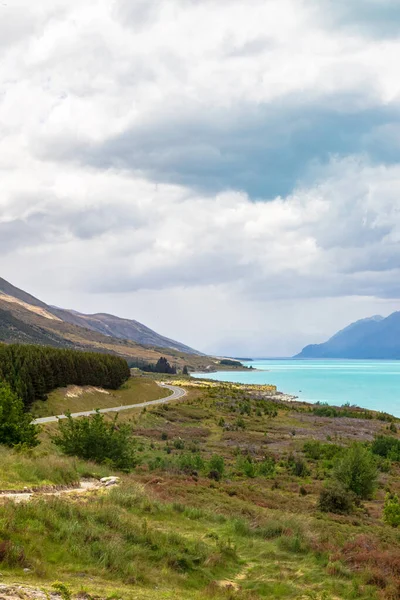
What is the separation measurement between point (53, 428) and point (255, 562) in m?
35.8

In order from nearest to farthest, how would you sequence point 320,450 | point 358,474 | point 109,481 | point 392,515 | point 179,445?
point 109,481 → point 392,515 → point 358,474 → point 179,445 → point 320,450

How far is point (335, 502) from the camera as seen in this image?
2539 centimetres

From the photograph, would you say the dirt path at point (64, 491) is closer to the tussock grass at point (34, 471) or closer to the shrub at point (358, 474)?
the tussock grass at point (34, 471)

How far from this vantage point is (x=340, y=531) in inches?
764

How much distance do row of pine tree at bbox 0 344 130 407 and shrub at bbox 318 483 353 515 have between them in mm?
36895

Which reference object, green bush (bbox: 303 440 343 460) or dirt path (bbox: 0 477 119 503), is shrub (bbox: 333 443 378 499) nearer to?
green bush (bbox: 303 440 343 460)

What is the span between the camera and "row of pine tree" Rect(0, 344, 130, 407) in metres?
63.7

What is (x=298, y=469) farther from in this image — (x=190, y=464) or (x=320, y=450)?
(x=320, y=450)

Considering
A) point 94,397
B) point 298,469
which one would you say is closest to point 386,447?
point 298,469

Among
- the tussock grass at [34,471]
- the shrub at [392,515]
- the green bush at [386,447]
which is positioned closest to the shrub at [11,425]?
the tussock grass at [34,471]

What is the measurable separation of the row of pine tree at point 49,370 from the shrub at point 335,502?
36895 millimetres

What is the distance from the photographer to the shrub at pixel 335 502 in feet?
82.3

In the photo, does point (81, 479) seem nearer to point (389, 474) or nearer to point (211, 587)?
point (211, 587)

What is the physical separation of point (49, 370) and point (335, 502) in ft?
175
